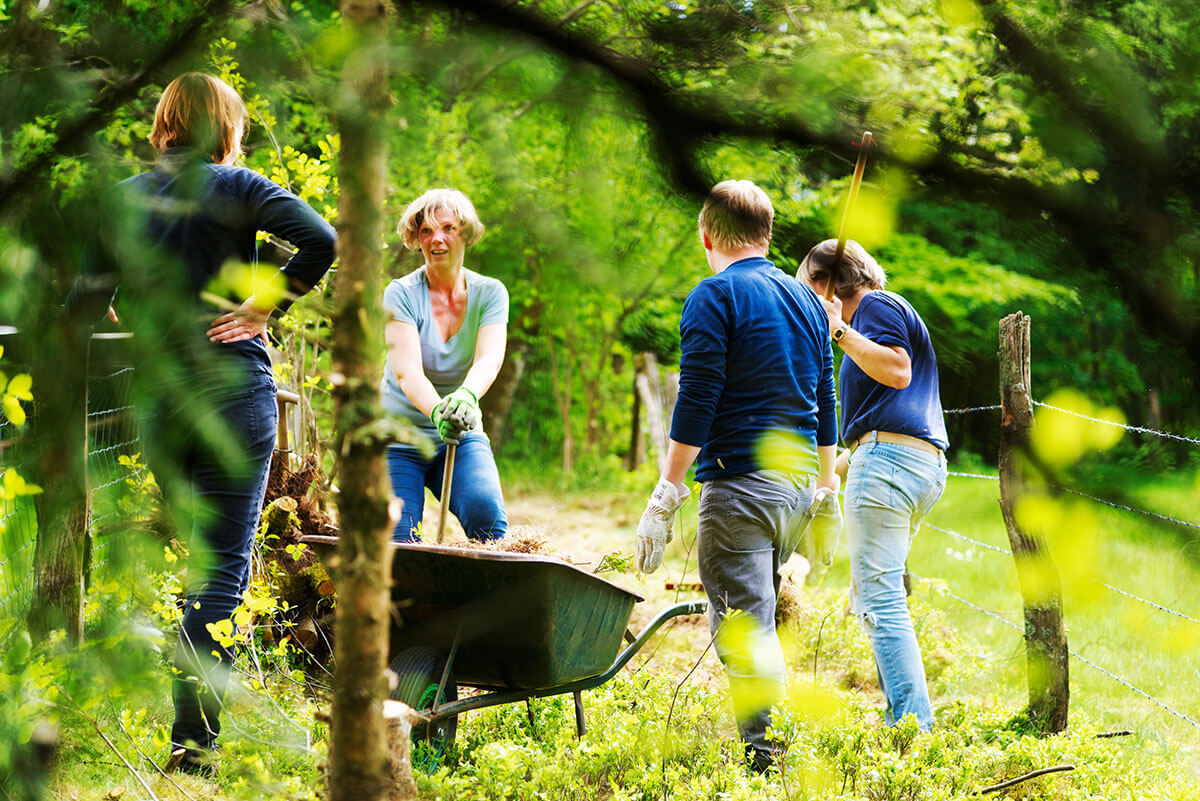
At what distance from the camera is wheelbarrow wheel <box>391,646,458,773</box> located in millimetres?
2270

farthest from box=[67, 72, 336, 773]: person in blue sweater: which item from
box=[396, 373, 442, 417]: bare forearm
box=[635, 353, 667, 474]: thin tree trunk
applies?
box=[635, 353, 667, 474]: thin tree trunk

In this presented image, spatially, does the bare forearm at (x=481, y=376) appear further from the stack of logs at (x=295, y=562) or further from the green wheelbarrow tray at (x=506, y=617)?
the stack of logs at (x=295, y=562)

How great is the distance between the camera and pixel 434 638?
2.37 m

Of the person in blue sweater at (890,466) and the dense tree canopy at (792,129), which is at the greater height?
the dense tree canopy at (792,129)

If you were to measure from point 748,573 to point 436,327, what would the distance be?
1.23 meters

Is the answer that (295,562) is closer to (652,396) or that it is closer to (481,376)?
(481,376)

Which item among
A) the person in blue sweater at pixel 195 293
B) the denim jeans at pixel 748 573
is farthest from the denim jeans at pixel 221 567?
the denim jeans at pixel 748 573

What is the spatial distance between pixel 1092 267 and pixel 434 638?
6.75 ft

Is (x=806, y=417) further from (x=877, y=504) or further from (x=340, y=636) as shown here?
(x=340, y=636)

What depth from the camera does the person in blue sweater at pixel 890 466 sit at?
2.82 metres

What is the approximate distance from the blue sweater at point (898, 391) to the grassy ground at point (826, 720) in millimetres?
356

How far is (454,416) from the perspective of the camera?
248 centimetres

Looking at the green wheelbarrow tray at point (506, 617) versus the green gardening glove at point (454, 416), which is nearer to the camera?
the green wheelbarrow tray at point (506, 617)

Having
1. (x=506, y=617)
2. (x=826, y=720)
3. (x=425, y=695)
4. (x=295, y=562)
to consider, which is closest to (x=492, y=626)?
(x=506, y=617)
